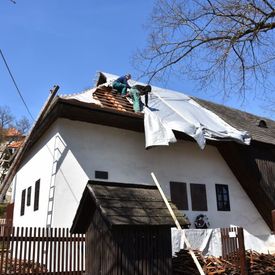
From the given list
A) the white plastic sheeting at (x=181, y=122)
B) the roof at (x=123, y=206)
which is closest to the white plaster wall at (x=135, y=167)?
the white plastic sheeting at (x=181, y=122)

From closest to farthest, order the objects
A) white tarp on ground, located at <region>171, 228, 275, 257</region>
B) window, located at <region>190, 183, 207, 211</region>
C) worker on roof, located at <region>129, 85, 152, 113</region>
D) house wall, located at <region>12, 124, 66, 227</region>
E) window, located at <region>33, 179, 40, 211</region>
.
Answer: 1. white tarp on ground, located at <region>171, 228, 275, 257</region>
2. house wall, located at <region>12, 124, 66, 227</region>
3. worker on roof, located at <region>129, 85, 152, 113</region>
4. window, located at <region>33, 179, 40, 211</region>
5. window, located at <region>190, 183, 207, 211</region>

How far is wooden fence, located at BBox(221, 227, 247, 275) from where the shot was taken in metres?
9.34

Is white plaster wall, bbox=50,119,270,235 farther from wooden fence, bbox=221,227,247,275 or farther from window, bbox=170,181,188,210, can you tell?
wooden fence, bbox=221,227,247,275

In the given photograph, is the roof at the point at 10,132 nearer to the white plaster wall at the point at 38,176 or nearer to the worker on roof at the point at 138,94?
the white plaster wall at the point at 38,176

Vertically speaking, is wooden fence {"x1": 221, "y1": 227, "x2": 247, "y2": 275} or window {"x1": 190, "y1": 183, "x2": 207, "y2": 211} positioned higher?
window {"x1": 190, "y1": 183, "x2": 207, "y2": 211}

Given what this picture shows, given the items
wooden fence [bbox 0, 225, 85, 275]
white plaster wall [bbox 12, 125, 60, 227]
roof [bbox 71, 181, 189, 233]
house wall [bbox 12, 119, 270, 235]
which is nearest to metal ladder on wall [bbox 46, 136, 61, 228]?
house wall [bbox 12, 119, 270, 235]

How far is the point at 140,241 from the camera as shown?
6.84 m

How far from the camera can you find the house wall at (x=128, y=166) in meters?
12.1

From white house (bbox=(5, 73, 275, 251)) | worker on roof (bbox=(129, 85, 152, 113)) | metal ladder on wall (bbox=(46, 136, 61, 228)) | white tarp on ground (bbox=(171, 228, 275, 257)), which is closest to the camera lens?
white tarp on ground (bbox=(171, 228, 275, 257))

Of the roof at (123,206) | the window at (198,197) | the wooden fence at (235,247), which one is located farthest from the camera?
the window at (198,197)

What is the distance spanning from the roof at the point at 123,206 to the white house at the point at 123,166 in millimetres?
4524

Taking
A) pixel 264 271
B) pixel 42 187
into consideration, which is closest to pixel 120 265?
pixel 264 271

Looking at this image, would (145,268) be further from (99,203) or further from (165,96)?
(165,96)

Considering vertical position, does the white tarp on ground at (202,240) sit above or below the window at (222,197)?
below
